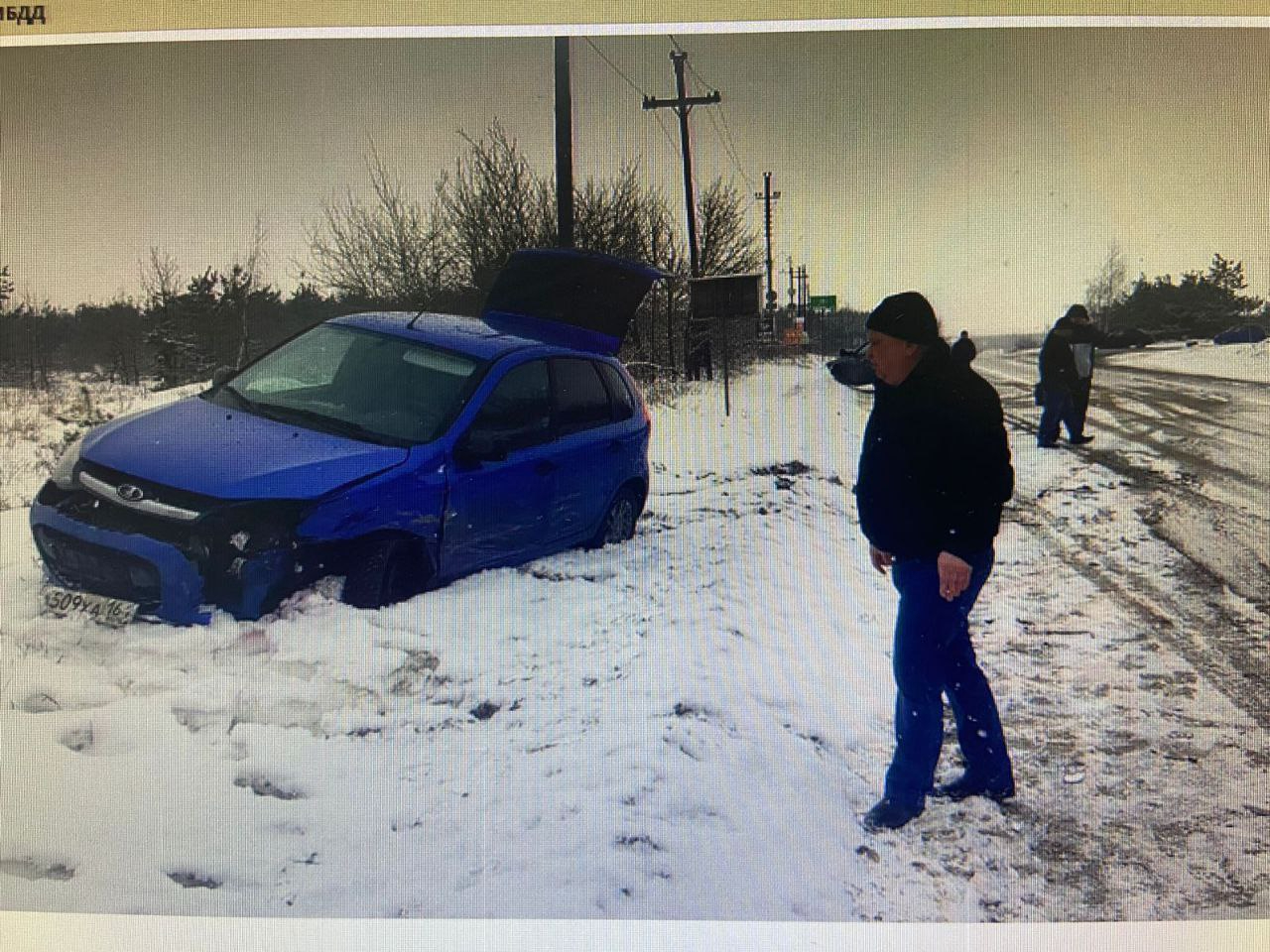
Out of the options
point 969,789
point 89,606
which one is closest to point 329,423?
point 89,606

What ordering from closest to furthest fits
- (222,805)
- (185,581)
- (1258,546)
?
1. (185,581)
2. (222,805)
3. (1258,546)

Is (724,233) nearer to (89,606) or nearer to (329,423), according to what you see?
(329,423)

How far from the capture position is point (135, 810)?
228 centimetres

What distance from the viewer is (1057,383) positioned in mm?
2352

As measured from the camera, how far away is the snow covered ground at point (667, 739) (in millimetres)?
2150

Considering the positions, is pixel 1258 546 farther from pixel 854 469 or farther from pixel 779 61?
pixel 779 61

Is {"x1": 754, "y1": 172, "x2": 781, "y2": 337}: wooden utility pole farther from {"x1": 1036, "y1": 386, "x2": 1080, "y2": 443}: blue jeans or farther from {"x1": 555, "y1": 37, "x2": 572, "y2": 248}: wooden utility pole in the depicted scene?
{"x1": 1036, "y1": 386, "x2": 1080, "y2": 443}: blue jeans

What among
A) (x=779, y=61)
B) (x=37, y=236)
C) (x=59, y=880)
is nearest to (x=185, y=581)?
(x=59, y=880)

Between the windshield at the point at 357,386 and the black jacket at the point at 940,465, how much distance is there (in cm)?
110

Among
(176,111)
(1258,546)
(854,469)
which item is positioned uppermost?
(176,111)

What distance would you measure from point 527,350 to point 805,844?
1472 mm

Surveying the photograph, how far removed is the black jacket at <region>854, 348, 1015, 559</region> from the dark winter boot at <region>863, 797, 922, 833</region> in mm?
642

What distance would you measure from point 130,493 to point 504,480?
0.90m

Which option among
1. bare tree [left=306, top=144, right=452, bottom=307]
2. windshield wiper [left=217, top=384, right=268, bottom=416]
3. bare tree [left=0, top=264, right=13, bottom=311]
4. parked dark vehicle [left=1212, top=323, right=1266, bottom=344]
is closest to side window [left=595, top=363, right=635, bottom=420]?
bare tree [left=306, top=144, right=452, bottom=307]
